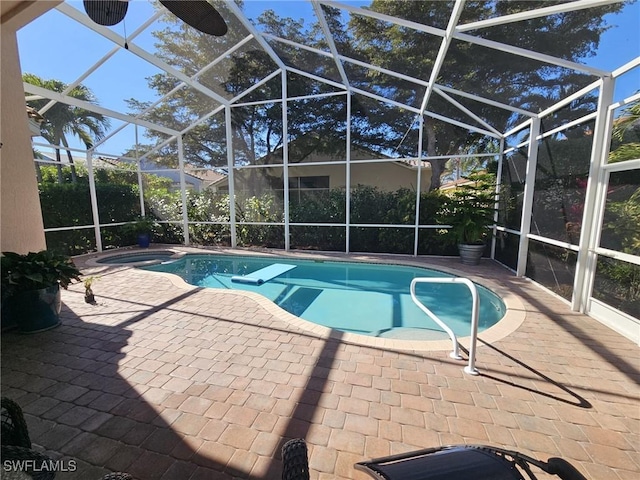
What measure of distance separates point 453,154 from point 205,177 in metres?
8.59

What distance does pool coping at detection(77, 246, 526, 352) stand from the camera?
11.0ft

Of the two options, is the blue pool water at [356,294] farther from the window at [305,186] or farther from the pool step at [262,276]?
the window at [305,186]

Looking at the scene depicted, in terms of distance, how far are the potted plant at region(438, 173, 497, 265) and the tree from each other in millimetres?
1313

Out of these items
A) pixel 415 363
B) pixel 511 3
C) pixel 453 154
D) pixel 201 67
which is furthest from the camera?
pixel 453 154

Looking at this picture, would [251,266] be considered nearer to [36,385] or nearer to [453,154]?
[36,385]

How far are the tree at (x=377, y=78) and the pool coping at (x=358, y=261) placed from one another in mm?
3113

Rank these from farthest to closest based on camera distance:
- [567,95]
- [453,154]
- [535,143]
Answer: [453,154] → [535,143] → [567,95]

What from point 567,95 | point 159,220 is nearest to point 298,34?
point 567,95

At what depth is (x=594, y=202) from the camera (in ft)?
13.0

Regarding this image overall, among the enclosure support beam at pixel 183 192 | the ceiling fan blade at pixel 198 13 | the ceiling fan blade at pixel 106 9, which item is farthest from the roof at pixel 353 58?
the ceiling fan blade at pixel 106 9

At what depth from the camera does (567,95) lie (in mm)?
4590

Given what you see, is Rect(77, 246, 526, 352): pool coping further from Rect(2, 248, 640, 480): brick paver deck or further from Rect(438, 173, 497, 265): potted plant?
Rect(438, 173, 497, 265): potted plant

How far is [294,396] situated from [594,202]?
15.4 feet

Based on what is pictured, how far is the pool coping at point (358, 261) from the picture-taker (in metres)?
3.34
